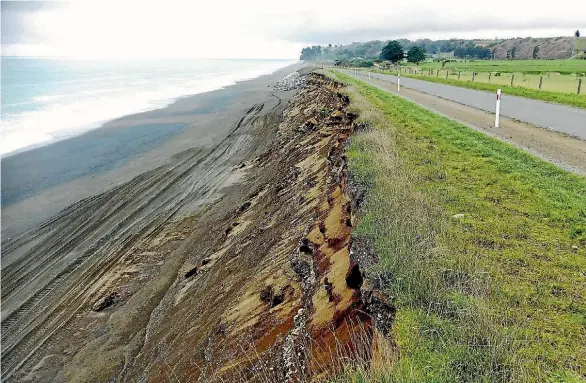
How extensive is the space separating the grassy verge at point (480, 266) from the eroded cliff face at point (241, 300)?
0.45 m

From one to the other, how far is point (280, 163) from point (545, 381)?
15.9m

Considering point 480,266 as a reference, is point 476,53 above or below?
below

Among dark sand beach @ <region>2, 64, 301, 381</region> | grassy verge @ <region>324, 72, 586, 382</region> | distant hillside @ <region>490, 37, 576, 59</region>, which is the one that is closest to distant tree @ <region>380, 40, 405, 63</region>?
dark sand beach @ <region>2, 64, 301, 381</region>

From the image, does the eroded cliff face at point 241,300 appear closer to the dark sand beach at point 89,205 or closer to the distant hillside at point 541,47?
the dark sand beach at point 89,205

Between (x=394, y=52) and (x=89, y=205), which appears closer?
(x=89, y=205)

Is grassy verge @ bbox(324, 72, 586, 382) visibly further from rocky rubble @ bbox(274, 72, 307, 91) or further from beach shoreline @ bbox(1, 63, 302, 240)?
rocky rubble @ bbox(274, 72, 307, 91)

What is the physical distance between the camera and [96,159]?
79.7ft

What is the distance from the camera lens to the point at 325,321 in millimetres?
5383

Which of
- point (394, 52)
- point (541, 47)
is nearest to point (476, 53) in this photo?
point (541, 47)

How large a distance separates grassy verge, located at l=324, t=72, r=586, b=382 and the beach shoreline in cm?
1314

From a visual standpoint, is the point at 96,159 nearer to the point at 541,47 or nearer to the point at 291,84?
the point at 291,84

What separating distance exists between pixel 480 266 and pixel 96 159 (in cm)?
2320

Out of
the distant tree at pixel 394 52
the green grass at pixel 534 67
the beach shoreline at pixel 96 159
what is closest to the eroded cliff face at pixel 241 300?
the beach shoreline at pixel 96 159

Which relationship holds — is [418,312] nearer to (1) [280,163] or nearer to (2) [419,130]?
(2) [419,130]
